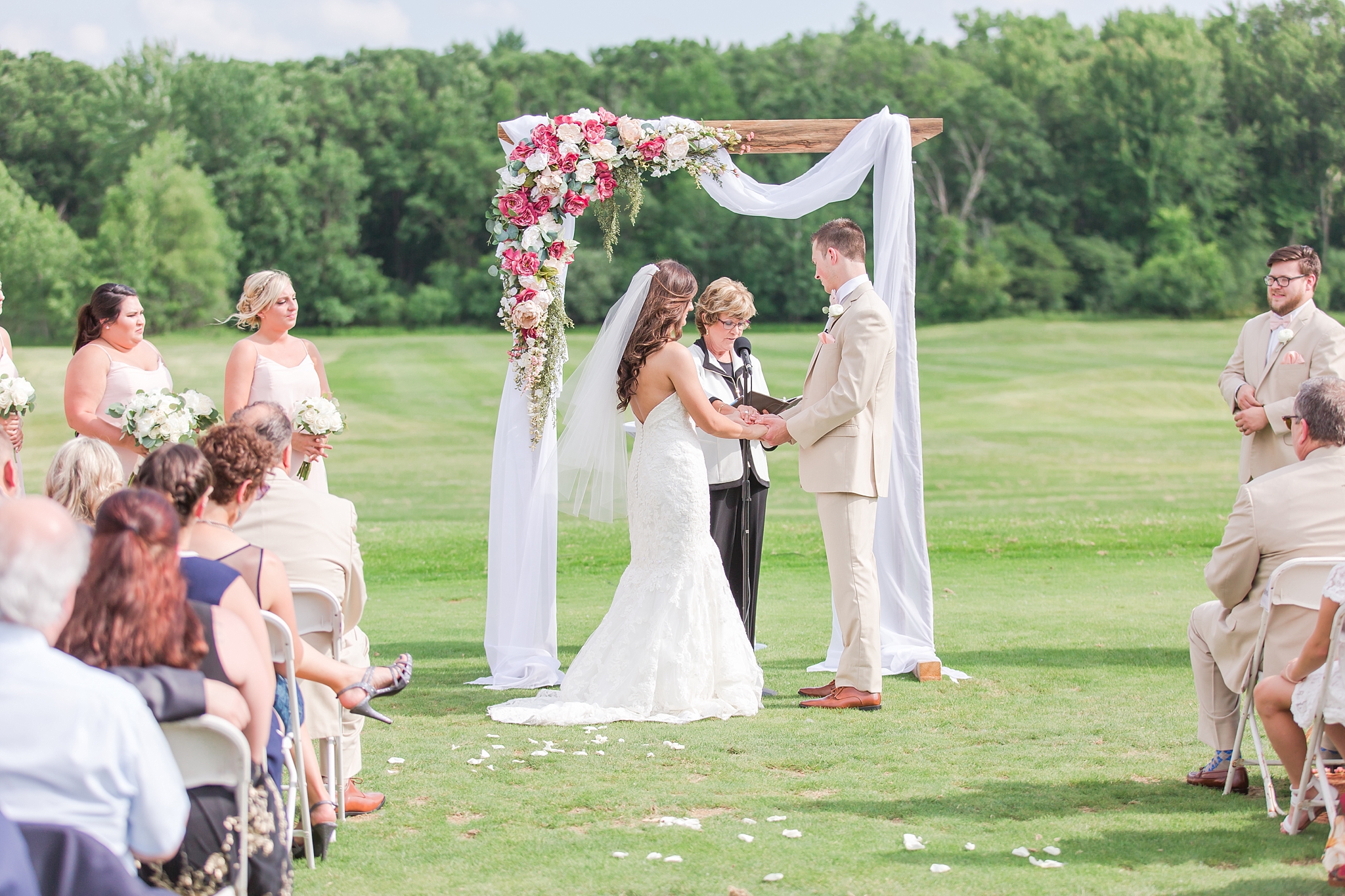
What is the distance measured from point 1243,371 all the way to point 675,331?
334 cm

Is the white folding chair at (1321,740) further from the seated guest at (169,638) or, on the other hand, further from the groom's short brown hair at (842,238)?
the groom's short brown hair at (842,238)

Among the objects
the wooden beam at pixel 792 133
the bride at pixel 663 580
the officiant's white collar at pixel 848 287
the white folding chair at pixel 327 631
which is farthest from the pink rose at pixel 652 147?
the white folding chair at pixel 327 631

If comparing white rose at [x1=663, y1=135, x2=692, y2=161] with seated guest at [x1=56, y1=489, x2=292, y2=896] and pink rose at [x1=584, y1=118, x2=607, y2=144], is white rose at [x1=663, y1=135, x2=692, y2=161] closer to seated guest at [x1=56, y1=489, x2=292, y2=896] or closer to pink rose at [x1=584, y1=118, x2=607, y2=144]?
pink rose at [x1=584, y1=118, x2=607, y2=144]

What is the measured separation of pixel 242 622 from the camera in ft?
9.79

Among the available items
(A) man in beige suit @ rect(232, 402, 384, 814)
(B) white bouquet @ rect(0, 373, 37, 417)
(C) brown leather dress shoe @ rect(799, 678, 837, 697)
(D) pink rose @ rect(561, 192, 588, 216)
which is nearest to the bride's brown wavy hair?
(D) pink rose @ rect(561, 192, 588, 216)

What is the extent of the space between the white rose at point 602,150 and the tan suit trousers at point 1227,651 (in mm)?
3975

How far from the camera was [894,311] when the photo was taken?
6.89m

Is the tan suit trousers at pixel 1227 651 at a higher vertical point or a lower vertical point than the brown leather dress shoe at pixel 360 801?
higher

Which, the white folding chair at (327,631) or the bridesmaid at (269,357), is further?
the bridesmaid at (269,357)

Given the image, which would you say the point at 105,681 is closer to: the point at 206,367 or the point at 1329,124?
the point at 206,367

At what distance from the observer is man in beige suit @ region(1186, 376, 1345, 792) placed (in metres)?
4.18

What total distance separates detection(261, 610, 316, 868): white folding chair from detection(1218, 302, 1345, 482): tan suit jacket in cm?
495

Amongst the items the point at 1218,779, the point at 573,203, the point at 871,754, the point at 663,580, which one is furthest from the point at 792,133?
the point at 1218,779

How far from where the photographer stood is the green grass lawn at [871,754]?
3.70 m
